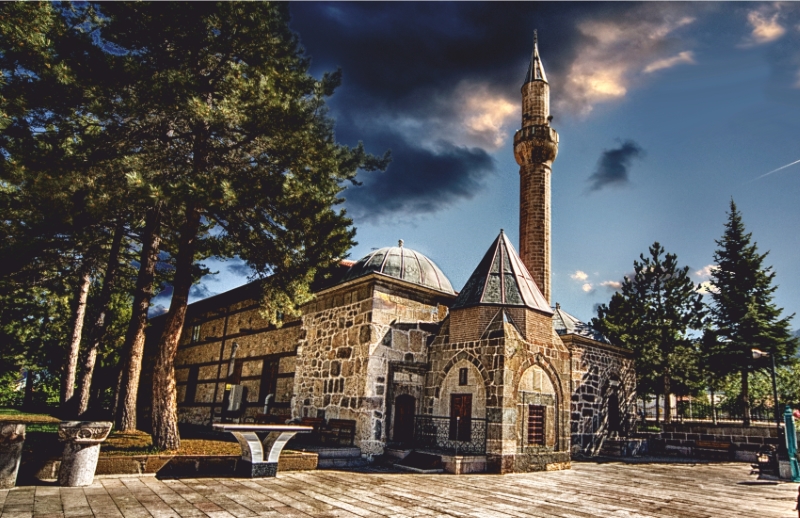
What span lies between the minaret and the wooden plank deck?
10.3 m

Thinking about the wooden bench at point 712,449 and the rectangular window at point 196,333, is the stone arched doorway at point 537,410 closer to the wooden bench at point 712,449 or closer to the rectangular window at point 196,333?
the wooden bench at point 712,449

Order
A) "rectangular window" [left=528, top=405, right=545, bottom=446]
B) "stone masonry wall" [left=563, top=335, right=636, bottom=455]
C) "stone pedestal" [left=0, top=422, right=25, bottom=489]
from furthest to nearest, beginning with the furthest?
"stone masonry wall" [left=563, top=335, right=636, bottom=455], "rectangular window" [left=528, top=405, right=545, bottom=446], "stone pedestal" [left=0, top=422, right=25, bottom=489]

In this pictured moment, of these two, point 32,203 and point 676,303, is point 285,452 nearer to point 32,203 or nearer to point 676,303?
point 32,203

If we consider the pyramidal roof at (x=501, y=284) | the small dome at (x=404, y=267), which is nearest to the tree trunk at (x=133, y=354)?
the small dome at (x=404, y=267)

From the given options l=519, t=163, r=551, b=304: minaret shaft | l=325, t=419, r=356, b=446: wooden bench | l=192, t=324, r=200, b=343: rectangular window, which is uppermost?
l=519, t=163, r=551, b=304: minaret shaft

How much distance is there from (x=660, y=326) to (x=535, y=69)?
14.0 metres

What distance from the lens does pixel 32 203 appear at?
11156 millimetres

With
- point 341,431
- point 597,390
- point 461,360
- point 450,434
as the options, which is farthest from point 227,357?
point 597,390

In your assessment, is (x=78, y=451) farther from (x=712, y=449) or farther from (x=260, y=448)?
(x=712, y=449)

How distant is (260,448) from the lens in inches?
343

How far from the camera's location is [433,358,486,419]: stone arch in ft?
37.7

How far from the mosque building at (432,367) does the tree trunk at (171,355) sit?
434 centimetres

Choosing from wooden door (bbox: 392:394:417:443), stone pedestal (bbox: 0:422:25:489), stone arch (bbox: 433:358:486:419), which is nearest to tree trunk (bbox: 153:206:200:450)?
stone pedestal (bbox: 0:422:25:489)

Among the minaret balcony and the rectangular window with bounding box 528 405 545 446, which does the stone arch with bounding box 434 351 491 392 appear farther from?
the minaret balcony
